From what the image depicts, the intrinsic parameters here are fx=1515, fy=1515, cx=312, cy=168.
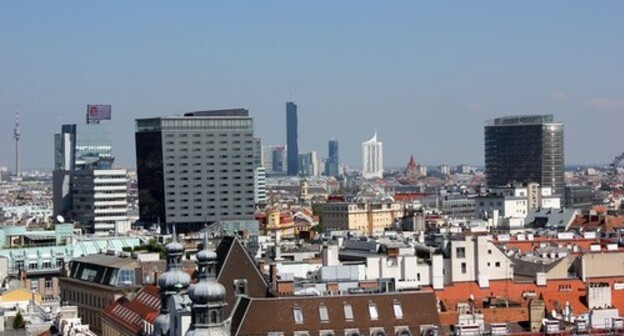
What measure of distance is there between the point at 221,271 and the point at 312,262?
143 ft

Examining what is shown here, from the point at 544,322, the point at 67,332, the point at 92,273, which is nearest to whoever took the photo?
the point at 544,322

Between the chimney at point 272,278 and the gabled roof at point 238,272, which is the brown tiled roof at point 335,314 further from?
the chimney at point 272,278

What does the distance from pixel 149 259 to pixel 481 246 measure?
34.8m

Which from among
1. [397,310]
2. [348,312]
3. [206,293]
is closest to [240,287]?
[348,312]

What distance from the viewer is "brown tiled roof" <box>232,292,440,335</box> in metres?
71.7

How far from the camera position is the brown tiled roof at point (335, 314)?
71.7 metres

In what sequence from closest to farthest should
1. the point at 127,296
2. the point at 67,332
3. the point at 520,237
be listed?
1. the point at 67,332
2. the point at 127,296
3. the point at 520,237

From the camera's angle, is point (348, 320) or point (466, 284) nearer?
point (348, 320)

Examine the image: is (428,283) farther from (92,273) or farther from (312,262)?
(92,273)

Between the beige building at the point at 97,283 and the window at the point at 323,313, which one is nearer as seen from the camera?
the window at the point at 323,313

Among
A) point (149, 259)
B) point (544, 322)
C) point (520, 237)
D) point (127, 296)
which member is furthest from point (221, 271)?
point (520, 237)

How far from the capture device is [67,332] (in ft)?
283

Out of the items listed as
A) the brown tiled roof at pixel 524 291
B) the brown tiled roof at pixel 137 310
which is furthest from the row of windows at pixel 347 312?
the brown tiled roof at pixel 137 310

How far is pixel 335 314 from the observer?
7312 cm
